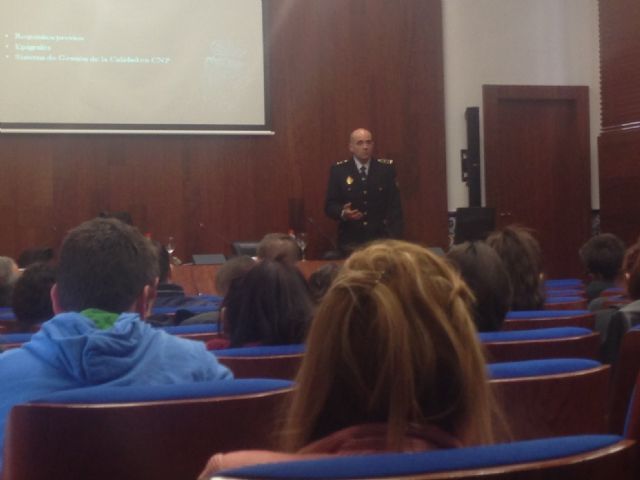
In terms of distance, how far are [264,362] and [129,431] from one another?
66 cm

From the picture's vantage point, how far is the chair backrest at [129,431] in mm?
1349

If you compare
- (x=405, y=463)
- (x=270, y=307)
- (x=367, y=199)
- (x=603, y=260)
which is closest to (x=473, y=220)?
(x=367, y=199)

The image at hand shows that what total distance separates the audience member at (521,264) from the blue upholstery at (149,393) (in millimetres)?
1785

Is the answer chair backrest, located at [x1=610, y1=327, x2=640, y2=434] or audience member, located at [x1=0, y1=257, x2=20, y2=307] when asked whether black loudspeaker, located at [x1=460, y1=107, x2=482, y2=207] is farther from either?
chair backrest, located at [x1=610, y1=327, x2=640, y2=434]

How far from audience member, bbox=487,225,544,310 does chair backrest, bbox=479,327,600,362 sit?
82cm

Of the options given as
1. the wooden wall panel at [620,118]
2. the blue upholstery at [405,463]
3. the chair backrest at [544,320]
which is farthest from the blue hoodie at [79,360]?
the wooden wall panel at [620,118]

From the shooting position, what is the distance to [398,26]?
28.4 ft

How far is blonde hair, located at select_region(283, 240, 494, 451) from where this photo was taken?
1.02 meters

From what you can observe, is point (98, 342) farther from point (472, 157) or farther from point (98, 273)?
point (472, 157)

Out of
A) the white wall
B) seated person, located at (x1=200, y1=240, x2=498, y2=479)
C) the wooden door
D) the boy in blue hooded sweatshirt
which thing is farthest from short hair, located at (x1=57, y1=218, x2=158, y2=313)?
the wooden door

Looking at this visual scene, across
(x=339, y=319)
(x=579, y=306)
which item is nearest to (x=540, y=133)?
(x=579, y=306)

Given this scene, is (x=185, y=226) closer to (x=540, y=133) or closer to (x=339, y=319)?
(x=540, y=133)

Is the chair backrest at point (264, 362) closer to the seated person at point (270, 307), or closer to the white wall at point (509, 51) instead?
the seated person at point (270, 307)

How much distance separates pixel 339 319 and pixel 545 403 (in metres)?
0.73
